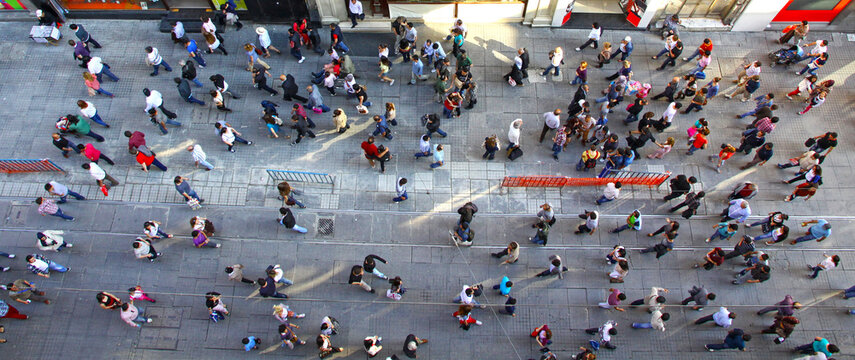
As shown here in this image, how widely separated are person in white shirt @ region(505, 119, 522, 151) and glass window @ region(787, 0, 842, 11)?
11679mm

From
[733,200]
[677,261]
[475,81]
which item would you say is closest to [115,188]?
[475,81]

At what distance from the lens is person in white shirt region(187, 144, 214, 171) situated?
14448 millimetres

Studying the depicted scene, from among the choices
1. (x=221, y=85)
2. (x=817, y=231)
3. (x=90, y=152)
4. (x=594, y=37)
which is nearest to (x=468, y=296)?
(x=221, y=85)

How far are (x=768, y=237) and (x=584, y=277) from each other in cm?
547

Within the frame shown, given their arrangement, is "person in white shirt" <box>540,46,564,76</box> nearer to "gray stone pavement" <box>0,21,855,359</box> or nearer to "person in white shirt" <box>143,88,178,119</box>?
"gray stone pavement" <box>0,21,855,359</box>

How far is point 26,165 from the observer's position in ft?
49.7

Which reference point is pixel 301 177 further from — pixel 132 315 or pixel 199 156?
pixel 132 315

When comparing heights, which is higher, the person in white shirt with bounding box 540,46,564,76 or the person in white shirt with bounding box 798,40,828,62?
the person in white shirt with bounding box 798,40,828,62

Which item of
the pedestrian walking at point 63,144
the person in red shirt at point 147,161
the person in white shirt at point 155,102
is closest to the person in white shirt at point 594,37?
the person in white shirt at point 155,102

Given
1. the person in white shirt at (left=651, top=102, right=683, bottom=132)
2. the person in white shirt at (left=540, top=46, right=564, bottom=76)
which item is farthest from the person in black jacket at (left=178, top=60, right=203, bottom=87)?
the person in white shirt at (left=651, top=102, right=683, bottom=132)

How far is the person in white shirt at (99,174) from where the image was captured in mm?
13820

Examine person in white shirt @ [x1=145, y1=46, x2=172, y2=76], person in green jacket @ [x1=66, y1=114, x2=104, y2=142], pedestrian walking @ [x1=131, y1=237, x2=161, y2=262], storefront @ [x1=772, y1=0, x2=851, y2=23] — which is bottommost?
pedestrian walking @ [x1=131, y1=237, x2=161, y2=262]

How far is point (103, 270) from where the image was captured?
556 inches

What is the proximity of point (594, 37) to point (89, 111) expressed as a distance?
54.6 ft
